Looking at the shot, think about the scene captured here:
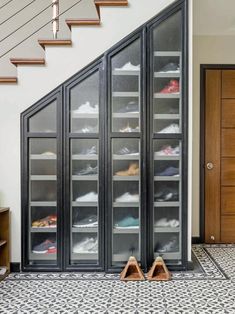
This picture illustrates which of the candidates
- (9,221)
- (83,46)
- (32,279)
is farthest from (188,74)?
(32,279)

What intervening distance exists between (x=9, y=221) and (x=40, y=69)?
145 centimetres

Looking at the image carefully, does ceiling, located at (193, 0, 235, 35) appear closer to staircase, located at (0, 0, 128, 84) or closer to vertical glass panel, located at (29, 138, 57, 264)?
staircase, located at (0, 0, 128, 84)

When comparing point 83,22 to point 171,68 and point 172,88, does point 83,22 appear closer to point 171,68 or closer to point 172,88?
point 171,68

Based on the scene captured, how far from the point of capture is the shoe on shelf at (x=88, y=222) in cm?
297

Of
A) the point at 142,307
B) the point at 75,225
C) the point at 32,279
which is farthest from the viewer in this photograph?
the point at 75,225

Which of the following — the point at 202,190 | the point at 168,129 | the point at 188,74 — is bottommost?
the point at 202,190

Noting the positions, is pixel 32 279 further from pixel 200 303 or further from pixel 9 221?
pixel 200 303

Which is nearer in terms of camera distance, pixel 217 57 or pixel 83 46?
pixel 83 46

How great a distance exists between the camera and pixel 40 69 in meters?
2.91

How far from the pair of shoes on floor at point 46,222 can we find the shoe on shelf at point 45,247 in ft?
0.54

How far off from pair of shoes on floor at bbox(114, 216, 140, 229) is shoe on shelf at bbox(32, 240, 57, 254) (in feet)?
2.04

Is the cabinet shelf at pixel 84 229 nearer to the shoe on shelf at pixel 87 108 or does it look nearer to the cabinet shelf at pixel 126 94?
the shoe on shelf at pixel 87 108

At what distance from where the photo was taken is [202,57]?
3961mm

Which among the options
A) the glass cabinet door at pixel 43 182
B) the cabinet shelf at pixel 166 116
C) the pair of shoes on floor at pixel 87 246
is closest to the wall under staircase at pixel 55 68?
the glass cabinet door at pixel 43 182
